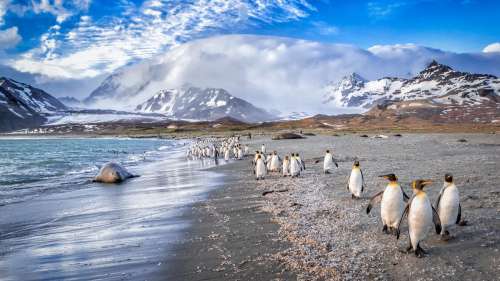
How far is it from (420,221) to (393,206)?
112 cm

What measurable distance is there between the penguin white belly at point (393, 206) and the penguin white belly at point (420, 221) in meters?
0.91

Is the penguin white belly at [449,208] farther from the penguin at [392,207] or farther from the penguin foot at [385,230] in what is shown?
the penguin foot at [385,230]

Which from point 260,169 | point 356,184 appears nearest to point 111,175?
point 260,169

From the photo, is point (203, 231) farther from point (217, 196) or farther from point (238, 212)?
point (217, 196)

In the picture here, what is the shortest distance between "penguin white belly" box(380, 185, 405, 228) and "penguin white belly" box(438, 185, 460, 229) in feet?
2.22

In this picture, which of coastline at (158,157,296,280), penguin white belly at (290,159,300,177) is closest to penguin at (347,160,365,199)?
coastline at (158,157,296,280)

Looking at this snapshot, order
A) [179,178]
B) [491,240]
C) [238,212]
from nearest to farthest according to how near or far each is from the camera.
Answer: [491,240], [238,212], [179,178]

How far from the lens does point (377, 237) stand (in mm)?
7758

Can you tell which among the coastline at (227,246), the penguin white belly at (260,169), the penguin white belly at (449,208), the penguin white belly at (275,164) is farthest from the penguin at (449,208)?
the penguin white belly at (275,164)

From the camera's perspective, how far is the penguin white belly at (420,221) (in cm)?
676

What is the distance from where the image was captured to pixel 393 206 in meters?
7.89

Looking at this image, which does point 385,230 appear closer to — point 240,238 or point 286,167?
point 240,238

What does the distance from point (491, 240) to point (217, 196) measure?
842 cm

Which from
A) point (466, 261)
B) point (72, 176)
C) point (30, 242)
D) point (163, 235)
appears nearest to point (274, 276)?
point (466, 261)
